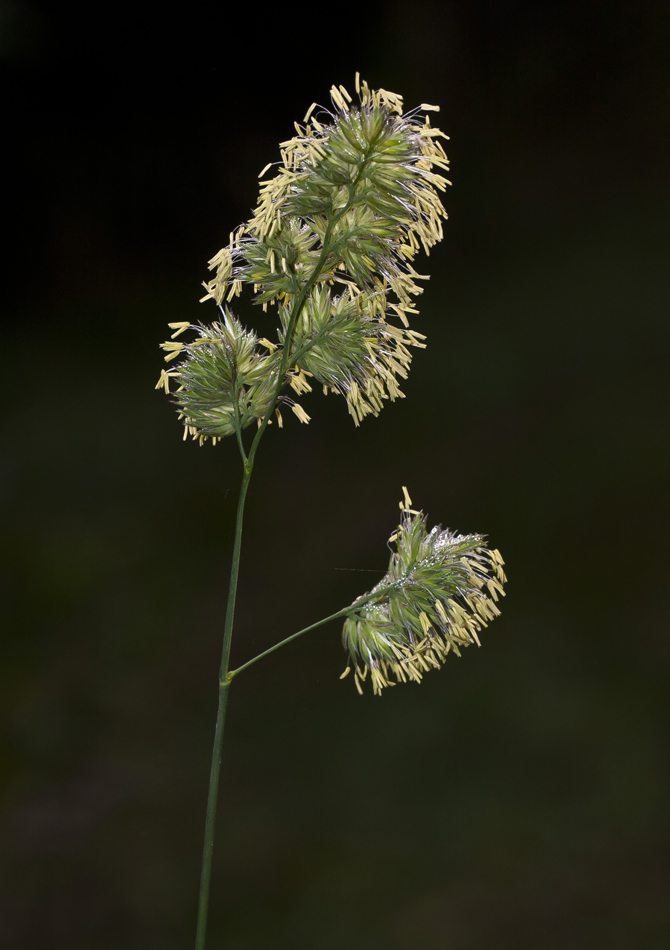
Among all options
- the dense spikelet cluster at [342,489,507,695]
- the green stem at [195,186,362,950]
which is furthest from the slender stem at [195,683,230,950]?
the dense spikelet cluster at [342,489,507,695]

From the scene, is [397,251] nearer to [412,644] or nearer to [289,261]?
[289,261]

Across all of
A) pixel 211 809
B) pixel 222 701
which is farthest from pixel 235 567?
pixel 211 809

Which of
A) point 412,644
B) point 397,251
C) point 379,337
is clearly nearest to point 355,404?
point 379,337

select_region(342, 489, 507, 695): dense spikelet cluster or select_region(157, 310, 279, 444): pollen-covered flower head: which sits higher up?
select_region(157, 310, 279, 444): pollen-covered flower head

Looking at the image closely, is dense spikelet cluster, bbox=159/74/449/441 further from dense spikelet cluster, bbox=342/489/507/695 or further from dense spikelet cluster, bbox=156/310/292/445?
dense spikelet cluster, bbox=342/489/507/695

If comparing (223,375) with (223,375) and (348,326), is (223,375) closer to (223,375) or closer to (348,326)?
(223,375)

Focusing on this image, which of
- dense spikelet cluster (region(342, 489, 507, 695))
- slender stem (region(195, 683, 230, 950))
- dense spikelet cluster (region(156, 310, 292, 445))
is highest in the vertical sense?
dense spikelet cluster (region(156, 310, 292, 445))

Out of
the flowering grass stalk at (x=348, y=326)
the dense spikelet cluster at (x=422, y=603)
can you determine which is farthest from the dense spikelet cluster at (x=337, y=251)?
the dense spikelet cluster at (x=422, y=603)
